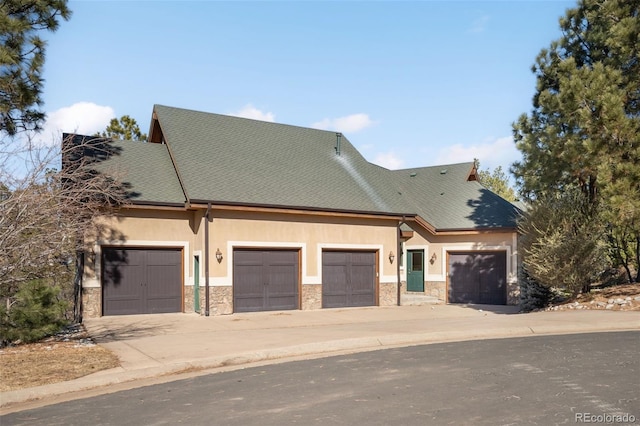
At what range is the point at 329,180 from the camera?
74.6ft

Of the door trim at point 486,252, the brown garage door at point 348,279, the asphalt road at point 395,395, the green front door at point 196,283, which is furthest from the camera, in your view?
the door trim at point 486,252

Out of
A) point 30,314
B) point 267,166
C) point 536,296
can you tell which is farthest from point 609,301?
point 30,314

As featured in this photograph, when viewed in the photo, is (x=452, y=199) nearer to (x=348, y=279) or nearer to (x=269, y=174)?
(x=348, y=279)

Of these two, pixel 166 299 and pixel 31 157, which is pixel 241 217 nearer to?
pixel 166 299

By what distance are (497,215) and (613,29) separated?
949 cm

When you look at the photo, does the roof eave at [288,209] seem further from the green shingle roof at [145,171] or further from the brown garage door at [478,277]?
the brown garage door at [478,277]

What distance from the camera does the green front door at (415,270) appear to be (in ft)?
86.0

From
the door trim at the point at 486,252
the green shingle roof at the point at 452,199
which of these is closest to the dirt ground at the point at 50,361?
the door trim at the point at 486,252

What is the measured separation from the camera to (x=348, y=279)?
21.7 meters

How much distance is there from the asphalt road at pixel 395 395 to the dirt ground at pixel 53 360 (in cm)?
150

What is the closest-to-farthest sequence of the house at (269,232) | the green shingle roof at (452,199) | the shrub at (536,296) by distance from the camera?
the house at (269,232)
the shrub at (536,296)
the green shingle roof at (452,199)

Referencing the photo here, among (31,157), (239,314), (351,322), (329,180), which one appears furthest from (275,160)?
(31,157)

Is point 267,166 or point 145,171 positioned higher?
point 267,166

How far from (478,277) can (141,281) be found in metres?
14.1
